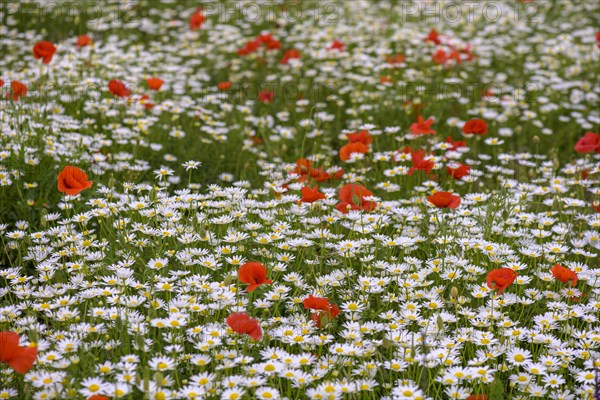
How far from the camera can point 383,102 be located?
6191mm

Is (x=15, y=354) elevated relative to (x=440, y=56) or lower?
elevated

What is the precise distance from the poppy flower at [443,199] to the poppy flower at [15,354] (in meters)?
1.96

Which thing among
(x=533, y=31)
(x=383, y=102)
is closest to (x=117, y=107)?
(x=383, y=102)

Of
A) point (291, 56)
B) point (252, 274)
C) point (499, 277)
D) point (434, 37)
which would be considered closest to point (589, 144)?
point (499, 277)

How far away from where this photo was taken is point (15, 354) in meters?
2.52

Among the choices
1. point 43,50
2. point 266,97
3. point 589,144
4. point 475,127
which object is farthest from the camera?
point 266,97

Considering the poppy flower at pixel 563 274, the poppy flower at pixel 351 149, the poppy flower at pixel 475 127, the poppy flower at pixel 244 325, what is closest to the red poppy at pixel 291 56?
the poppy flower at pixel 475 127

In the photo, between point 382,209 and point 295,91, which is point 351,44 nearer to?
point 295,91

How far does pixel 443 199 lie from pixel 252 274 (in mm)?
1116

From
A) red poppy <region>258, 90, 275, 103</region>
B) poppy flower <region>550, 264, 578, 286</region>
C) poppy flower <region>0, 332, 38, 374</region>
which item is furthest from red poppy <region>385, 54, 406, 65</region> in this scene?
poppy flower <region>0, 332, 38, 374</region>

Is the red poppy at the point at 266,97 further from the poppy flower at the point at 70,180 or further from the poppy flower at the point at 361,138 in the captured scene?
the poppy flower at the point at 70,180

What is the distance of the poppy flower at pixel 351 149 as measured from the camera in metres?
4.36

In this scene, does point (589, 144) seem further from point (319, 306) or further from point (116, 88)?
point (116, 88)

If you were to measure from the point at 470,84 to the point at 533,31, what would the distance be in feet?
6.13
